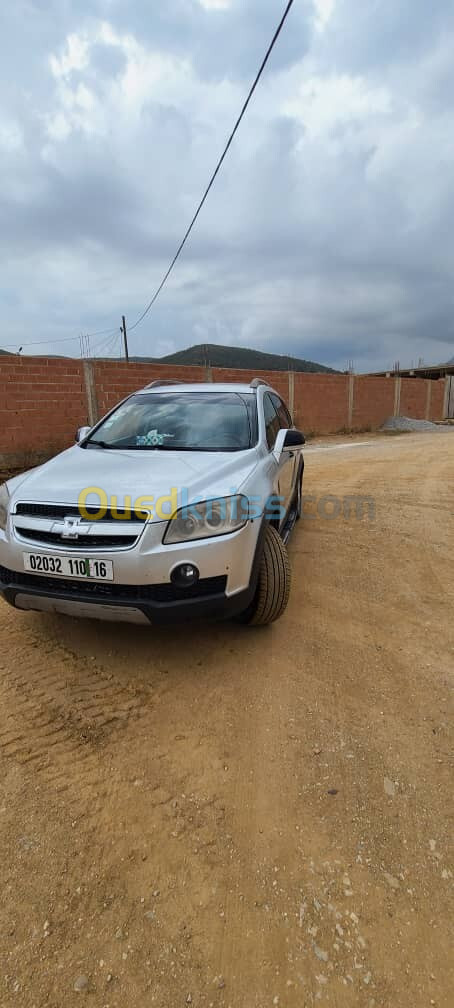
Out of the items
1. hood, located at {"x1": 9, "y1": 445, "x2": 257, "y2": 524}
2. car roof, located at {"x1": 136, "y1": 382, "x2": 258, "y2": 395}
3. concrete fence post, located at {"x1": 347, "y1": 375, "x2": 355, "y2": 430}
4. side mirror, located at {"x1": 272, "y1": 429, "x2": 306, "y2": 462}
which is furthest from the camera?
concrete fence post, located at {"x1": 347, "y1": 375, "x2": 355, "y2": 430}

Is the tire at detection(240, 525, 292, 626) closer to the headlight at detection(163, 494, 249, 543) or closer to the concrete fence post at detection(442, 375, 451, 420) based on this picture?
the headlight at detection(163, 494, 249, 543)

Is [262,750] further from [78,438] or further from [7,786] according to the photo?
[78,438]

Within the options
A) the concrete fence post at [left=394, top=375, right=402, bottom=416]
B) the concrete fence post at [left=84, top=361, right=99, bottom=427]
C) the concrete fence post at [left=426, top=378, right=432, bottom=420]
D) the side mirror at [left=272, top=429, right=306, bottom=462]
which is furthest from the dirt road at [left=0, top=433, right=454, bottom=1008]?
the concrete fence post at [left=426, top=378, right=432, bottom=420]

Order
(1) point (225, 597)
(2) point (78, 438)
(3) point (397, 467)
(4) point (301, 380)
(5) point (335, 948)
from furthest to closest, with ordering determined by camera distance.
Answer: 1. (4) point (301, 380)
2. (3) point (397, 467)
3. (2) point (78, 438)
4. (1) point (225, 597)
5. (5) point (335, 948)

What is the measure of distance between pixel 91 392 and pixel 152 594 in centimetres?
795

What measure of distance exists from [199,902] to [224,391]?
3.23 m

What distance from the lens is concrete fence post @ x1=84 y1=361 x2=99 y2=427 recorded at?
9157mm

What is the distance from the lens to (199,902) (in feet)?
4.55

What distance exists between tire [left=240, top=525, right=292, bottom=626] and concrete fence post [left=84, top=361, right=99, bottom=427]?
7410 mm

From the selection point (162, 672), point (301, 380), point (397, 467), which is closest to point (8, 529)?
point (162, 672)

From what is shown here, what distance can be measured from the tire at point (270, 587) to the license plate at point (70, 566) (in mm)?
871

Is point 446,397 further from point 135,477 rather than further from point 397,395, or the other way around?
point 135,477

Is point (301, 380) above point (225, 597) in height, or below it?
above

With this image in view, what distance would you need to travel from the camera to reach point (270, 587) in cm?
258
